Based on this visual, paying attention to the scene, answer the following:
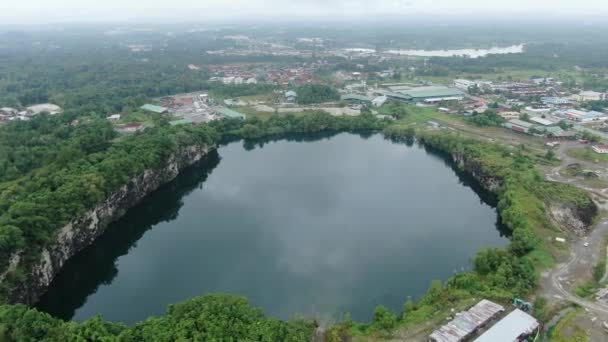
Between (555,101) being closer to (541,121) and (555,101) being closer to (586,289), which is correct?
(541,121)

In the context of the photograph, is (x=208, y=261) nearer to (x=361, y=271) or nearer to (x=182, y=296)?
(x=182, y=296)

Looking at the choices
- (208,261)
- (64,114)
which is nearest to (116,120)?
(64,114)

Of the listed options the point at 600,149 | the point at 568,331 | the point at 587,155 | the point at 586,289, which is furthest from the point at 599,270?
the point at 600,149

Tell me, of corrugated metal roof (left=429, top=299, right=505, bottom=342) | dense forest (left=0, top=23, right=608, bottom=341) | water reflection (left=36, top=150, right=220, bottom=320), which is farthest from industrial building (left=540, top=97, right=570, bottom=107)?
corrugated metal roof (left=429, top=299, right=505, bottom=342)

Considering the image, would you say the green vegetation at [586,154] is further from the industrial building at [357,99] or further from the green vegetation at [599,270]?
the industrial building at [357,99]

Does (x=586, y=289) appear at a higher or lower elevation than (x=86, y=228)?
higher

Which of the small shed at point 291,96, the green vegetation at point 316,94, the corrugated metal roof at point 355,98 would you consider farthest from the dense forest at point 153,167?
the corrugated metal roof at point 355,98
